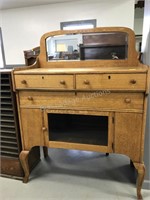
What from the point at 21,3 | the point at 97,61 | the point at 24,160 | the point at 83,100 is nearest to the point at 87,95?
the point at 83,100

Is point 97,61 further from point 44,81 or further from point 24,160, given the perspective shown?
point 24,160

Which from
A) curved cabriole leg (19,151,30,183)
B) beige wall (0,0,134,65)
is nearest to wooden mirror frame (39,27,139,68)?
curved cabriole leg (19,151,30,183)

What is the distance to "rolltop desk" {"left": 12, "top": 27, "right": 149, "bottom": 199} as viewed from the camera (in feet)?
3.86

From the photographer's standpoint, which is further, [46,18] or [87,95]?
[46,18]

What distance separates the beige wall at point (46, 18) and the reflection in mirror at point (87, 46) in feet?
8.06

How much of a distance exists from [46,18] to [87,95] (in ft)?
11.5

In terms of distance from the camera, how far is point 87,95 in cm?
125

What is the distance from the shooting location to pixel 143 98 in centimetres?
115

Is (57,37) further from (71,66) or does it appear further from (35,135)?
(35,135)

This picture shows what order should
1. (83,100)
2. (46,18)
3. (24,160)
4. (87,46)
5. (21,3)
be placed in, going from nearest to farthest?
1. (83,100)
2. (24,160)
3. (87,46)
4. (21,3)
5. (46,18)

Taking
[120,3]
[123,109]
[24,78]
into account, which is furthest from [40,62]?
[120,3]

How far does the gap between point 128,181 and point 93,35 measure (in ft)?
4.60

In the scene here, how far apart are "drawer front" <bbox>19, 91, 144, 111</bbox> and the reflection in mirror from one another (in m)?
0.48

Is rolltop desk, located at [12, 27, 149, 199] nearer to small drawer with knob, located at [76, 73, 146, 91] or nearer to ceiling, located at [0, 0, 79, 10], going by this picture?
small drawer with knob, located at [76, 73, 146, 91]
